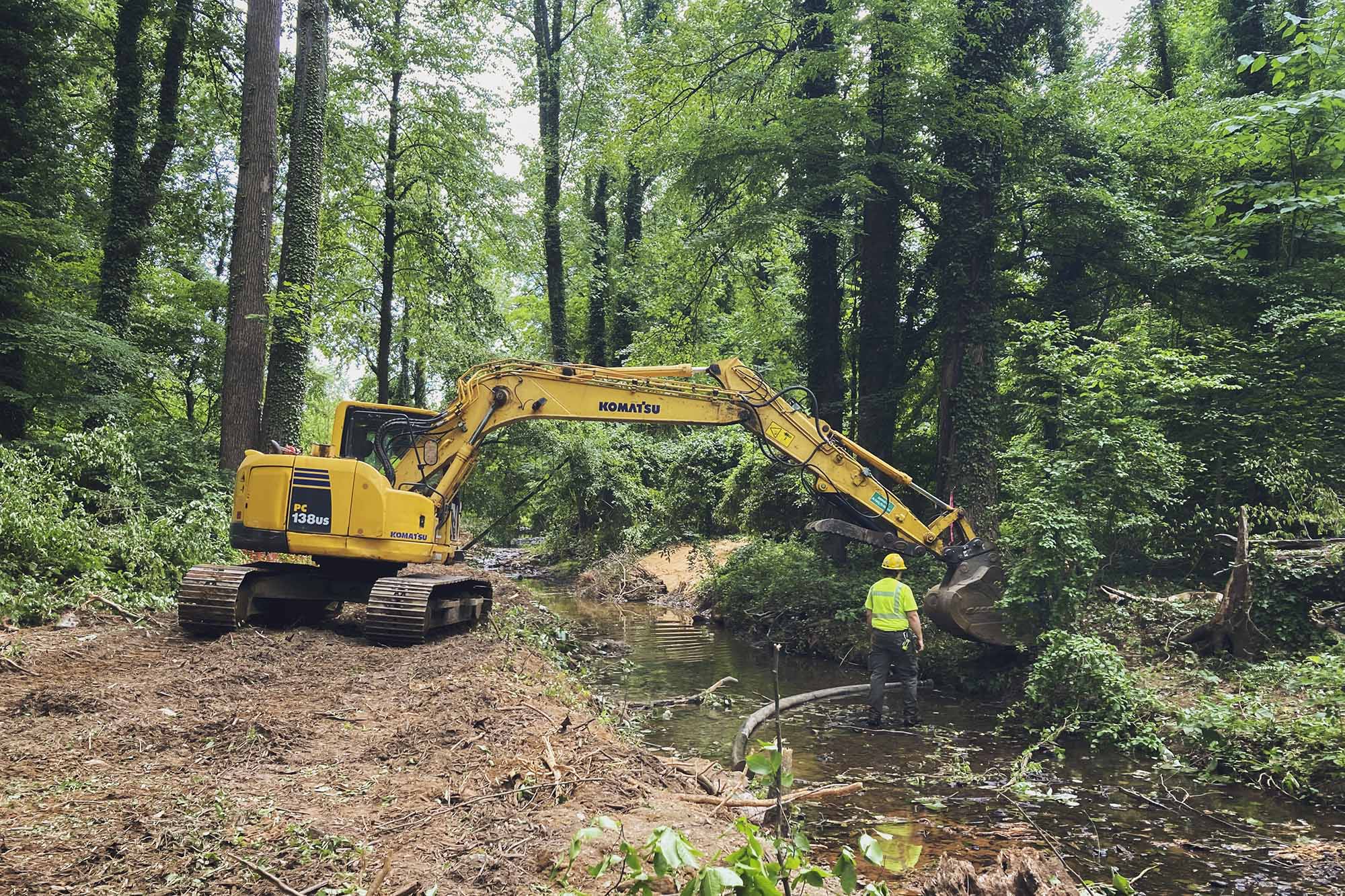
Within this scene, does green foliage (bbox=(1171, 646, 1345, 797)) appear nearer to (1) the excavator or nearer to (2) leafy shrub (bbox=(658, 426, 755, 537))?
(1) the excavator

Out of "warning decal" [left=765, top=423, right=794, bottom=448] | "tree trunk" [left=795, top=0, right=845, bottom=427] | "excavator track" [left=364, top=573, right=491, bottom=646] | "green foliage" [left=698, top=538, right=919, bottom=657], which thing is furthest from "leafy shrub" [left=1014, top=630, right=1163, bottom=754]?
"tree trunk" [left=795, top=0, right=845, bottom=427]

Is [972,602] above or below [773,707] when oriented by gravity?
above

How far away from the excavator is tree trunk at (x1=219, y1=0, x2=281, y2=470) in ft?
12.3

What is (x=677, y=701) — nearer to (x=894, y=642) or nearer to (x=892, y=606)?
(x=894, y=642)

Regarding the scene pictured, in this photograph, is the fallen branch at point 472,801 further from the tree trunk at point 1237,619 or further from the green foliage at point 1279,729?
the tree trunk at point 1237,619

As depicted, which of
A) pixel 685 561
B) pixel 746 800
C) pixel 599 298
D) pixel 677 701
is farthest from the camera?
pixel 599 298

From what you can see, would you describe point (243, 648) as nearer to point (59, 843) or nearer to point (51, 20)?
point (59, 843)

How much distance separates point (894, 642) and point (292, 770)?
5.88 metres

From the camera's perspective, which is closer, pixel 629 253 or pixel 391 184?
pixel 391 184

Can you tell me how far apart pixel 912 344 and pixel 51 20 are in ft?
49.9

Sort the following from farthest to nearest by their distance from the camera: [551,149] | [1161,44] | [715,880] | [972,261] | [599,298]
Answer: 1. [599,298]
2. [551,149]
3. [1161,44]
4. [972,261]
5. [715,880]

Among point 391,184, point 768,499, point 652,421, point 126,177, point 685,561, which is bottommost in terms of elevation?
point 685,561

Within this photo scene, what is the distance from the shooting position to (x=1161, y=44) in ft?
69.3

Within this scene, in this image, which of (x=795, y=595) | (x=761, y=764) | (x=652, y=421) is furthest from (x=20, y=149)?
(x=761, y=764)
